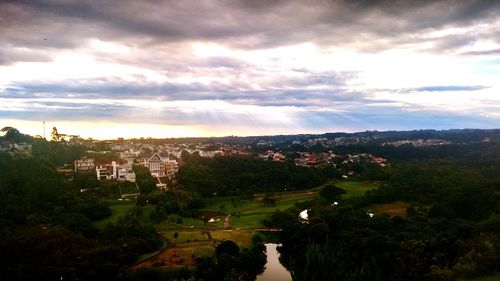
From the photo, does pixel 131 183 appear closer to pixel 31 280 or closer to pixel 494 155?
pixel 31 280

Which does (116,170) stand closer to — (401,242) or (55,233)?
(55,233)

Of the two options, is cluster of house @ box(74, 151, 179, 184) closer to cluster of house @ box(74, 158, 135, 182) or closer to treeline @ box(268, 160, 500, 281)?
cluster of house @ box(74, 158, 135, 182)

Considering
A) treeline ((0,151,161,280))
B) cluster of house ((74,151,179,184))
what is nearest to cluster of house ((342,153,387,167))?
cluster of house ((74,151,179,184))

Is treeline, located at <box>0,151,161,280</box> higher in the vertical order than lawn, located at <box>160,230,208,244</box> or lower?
higher

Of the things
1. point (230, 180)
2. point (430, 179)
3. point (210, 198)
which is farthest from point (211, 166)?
point (430, 179)

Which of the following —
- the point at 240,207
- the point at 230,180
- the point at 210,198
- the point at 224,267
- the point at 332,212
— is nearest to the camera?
the point at 224,267

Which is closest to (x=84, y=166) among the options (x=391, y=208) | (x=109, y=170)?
(x=109, y=170)

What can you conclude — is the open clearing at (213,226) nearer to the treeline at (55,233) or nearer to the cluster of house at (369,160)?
the treeline at (55,233)

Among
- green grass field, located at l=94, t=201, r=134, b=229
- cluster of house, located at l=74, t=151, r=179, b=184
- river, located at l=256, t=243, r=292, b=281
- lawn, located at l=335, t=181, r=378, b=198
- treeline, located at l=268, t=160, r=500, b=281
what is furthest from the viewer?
cluster of house, located at l=74, t=151, r=179, b=184
